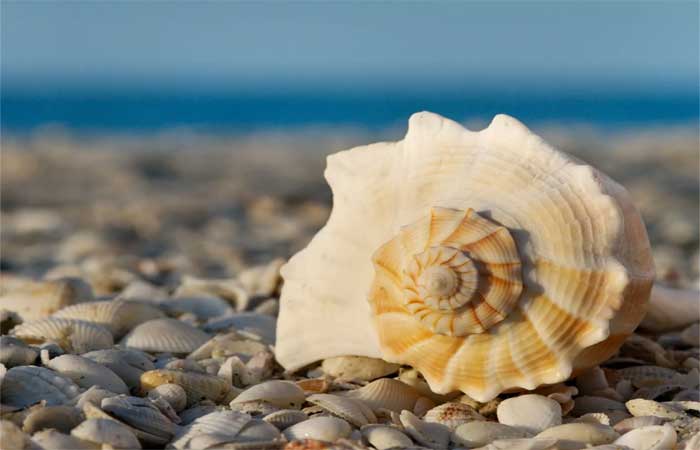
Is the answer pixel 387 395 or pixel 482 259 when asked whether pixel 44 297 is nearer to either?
pixel 387 395

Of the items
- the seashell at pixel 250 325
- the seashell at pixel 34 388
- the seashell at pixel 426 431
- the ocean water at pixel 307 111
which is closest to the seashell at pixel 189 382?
the seashell at pixel 34 388

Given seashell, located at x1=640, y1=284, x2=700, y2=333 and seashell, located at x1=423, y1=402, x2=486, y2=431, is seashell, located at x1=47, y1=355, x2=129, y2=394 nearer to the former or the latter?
seashell, located at x1=423, y1=402, x2=486, y2=431

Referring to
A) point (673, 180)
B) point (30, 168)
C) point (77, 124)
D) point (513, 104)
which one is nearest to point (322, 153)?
point (30, 168)

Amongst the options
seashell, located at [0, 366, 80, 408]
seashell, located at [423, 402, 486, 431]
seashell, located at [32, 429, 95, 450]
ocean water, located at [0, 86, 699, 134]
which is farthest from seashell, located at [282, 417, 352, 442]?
ocean water, located at [0, 86, 699, 134]

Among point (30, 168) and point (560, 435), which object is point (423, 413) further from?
point (30, 168)

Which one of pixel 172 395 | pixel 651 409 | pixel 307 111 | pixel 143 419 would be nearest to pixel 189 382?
pixel 172 395

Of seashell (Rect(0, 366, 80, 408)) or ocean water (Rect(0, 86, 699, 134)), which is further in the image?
ocean water (Rect(0, 86, 699, 134))
